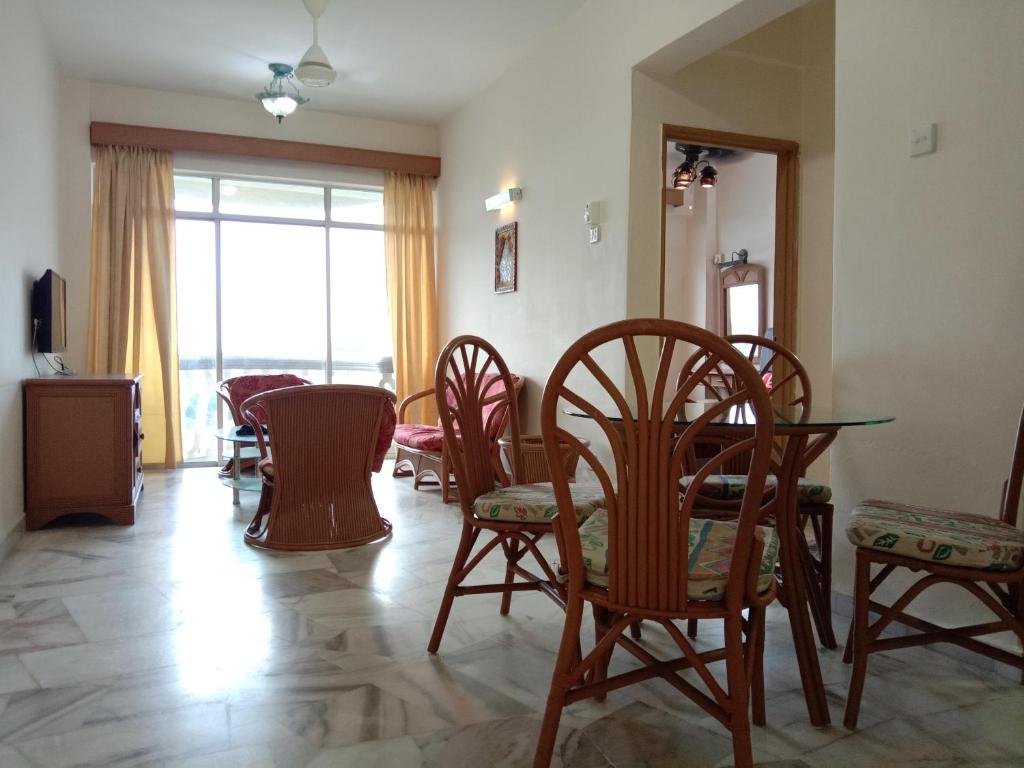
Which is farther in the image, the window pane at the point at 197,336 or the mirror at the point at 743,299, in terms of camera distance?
the mirror at the point at 743,299

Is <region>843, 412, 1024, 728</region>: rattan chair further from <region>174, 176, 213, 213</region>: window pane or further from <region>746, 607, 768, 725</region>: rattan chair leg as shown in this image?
<region>174, 176, 213, 213</region>: window pane

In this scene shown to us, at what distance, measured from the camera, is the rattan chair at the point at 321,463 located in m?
3.60

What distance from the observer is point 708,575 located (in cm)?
158

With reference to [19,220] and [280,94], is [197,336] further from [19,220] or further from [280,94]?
[19,220]

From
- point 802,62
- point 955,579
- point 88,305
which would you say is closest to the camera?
point 955,579

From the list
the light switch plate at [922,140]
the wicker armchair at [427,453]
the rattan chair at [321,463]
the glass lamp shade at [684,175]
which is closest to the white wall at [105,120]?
the wicker armchair at [427,453]

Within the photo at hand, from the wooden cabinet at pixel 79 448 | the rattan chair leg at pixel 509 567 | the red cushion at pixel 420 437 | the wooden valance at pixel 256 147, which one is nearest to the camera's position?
the rattan chair leg at pixel 509 567

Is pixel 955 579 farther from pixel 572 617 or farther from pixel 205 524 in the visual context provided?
pixel 205 524

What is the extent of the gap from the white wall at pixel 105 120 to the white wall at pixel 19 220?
2.65 feet

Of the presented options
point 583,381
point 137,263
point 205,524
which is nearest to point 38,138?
point 137,263

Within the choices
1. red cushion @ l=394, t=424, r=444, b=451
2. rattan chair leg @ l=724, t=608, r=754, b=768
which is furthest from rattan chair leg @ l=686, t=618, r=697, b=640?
red cushion @ l=394, t=424, r=444, b=451

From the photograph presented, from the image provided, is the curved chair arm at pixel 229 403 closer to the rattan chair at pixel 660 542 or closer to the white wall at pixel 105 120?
the white wall at pixel 105 120

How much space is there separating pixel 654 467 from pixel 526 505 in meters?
0.74

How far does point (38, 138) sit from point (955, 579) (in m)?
5.36
